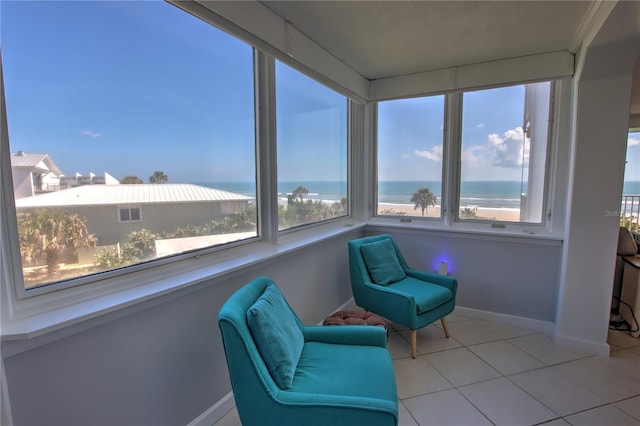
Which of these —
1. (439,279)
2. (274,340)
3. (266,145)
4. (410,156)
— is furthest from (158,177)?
(410,156)

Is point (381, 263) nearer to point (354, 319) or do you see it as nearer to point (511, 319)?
point (354, 319)

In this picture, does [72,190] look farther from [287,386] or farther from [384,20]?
[384,20]

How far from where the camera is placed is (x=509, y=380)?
84.5 inches

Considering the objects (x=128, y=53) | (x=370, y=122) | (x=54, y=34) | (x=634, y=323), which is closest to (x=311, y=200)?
(x=370, y=122)

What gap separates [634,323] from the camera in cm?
276

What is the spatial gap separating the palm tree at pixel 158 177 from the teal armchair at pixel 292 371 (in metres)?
0.69

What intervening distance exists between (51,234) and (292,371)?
3.71ft

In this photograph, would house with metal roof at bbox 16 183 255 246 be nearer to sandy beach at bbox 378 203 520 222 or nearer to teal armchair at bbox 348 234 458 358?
teal armchair at bbox 348 234 458 358

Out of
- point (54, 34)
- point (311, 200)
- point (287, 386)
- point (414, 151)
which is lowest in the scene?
point (287, 386)

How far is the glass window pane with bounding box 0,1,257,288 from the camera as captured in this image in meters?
1.14

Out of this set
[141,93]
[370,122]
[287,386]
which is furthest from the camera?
[370,122]

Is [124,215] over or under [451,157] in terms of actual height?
under

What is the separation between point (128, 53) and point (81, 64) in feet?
0.72

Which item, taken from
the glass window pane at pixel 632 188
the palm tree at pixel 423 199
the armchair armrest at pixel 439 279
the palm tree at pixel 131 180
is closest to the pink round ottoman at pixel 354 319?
the armchair armrest at pixel 439 279
